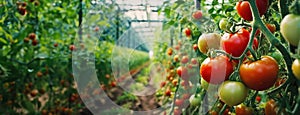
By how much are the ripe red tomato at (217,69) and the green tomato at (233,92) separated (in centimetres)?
3

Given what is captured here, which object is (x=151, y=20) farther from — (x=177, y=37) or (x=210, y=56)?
(x=210, y=56)

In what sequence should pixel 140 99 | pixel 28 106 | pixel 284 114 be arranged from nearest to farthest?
pixel 284 114 < pixel 28 106 < pixel 140 99

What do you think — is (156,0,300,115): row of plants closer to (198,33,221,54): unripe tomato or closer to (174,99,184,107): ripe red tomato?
(198,33,221,54): unripe tomato

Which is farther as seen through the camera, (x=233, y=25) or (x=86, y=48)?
(x=86, y=48)

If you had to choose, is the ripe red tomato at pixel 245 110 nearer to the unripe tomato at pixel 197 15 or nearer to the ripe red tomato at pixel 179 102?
the unripe tomato at pixel 197 15

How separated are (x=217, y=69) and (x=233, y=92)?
52 mm

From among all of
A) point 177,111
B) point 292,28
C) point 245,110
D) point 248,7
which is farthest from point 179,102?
point 292,28

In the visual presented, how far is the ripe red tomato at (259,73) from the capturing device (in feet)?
1.72

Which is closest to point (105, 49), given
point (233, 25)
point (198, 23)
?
point (198, 23)

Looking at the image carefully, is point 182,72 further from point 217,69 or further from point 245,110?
point 217,69

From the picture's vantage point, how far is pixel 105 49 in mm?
4227

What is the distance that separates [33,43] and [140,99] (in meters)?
2.38

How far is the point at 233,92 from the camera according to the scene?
55cm

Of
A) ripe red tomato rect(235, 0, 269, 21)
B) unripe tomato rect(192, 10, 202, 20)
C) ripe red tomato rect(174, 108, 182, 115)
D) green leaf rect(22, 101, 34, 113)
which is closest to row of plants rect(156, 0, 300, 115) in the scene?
ripe red tomato rect(235, 0, 269, 21)
